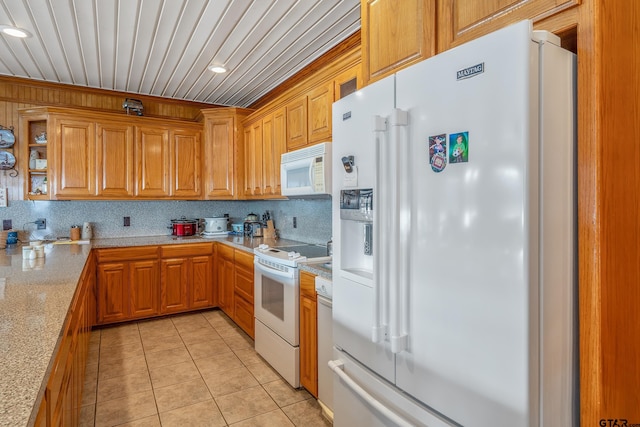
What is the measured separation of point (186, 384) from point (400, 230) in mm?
2170

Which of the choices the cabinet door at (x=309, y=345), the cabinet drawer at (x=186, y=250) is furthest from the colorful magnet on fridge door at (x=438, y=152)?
the cabinet drawer at (x=186, y=250)

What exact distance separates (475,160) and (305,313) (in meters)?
1.68

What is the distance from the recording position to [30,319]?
1.38 m

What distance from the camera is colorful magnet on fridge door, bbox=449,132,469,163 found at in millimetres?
1055

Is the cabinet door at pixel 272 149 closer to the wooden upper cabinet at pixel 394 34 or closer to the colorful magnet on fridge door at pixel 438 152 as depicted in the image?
the wooden upper cabinet at pixel 394 34

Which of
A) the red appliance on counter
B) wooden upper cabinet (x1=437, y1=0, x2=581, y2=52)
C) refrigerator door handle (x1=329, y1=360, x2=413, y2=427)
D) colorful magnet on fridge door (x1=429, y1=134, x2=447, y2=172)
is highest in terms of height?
wooden upper cabinet (x1=437, y1=0, x2=581, y2=52)

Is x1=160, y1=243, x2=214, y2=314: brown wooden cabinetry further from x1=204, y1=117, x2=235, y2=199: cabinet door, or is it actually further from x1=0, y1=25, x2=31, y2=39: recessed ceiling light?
x1=0, y1=25, x2=31, y2=39: recessed ceiling light

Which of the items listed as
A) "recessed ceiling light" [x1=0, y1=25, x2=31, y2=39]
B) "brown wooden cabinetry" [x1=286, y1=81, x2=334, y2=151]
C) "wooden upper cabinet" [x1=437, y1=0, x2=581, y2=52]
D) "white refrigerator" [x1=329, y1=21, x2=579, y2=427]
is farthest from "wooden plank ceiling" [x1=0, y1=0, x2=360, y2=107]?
"white refrigerator" [x1=329, y1=21, x2=579, y2=427]

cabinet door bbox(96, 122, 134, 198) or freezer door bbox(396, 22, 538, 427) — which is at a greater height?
cabinet door bbox(96, 122, 134, 198)

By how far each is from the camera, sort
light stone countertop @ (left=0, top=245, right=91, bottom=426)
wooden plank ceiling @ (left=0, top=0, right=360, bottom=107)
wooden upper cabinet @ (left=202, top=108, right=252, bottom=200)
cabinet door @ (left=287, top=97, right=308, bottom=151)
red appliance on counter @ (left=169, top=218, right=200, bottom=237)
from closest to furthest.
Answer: light stone countertop @ (left=0, top=245, right=91, bottom=426) → wooden plank ceiling @ (left=0, top=0, right=360, bottom=107) → cabinet door @ (left=287, top=97, right=308, bottom=151) → wooden upper cabinet @ (left=202, top=108, right=252, bottom=200) → red appliance on counter @ (left=169, top=218, right=200, bottom=237)

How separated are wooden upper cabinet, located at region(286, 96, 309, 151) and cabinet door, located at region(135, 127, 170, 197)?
1.90m

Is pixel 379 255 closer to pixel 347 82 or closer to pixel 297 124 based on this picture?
pixel 347 82

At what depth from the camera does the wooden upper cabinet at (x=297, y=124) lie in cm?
288

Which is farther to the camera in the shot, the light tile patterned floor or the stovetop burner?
the stovetop burner
